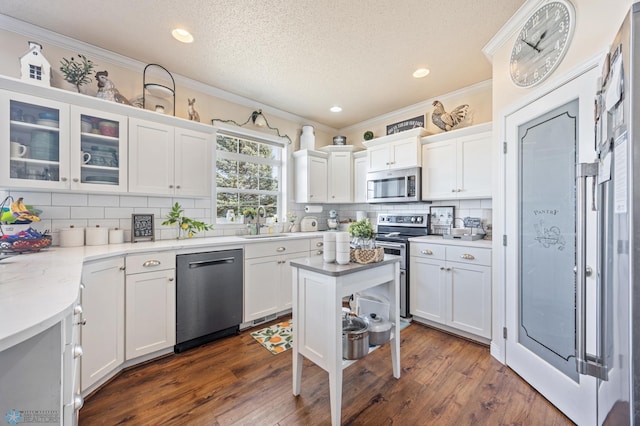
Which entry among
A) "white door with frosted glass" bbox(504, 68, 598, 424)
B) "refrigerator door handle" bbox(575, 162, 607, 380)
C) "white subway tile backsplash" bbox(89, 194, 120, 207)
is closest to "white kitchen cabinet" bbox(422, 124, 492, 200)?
"white door with frosted glass" bbox(504, 68, 598, 424)

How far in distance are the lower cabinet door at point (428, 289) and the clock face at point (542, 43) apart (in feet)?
5.88

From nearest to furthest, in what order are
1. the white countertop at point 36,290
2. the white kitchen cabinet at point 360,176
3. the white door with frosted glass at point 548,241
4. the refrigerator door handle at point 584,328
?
the white countertop at point 36,290
the refrigerator door handle at point 584,328
the white door with frosted glass at point 548,241
the white kitchen cabinet at point 360,176

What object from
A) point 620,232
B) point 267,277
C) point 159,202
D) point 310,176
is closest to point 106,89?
point 159,202

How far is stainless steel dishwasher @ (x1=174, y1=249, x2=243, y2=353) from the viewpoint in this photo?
2355mm

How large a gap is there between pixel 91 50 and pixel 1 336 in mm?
2890

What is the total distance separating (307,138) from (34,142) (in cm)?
298

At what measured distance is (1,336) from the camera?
56 centimetres

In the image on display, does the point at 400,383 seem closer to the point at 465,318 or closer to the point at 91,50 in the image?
the point at 465,318

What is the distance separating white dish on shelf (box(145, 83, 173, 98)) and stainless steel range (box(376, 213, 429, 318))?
8.94 feet

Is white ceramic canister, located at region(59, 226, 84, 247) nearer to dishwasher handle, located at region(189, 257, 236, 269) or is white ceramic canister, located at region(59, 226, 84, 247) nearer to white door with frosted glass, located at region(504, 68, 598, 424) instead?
dishwasher handle, located at region(189, 257, 236, 269)

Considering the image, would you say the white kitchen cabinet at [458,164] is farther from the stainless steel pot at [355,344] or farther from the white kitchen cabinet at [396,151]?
the stainless steel pot at [355,344]

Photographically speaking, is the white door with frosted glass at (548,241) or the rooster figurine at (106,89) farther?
the rooster figurine at (106,89)

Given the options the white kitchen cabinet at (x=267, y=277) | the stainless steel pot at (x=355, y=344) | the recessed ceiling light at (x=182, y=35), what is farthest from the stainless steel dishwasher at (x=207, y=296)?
the recessed ceiling light at (x=182, y=35)

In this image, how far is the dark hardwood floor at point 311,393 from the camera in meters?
1.61
